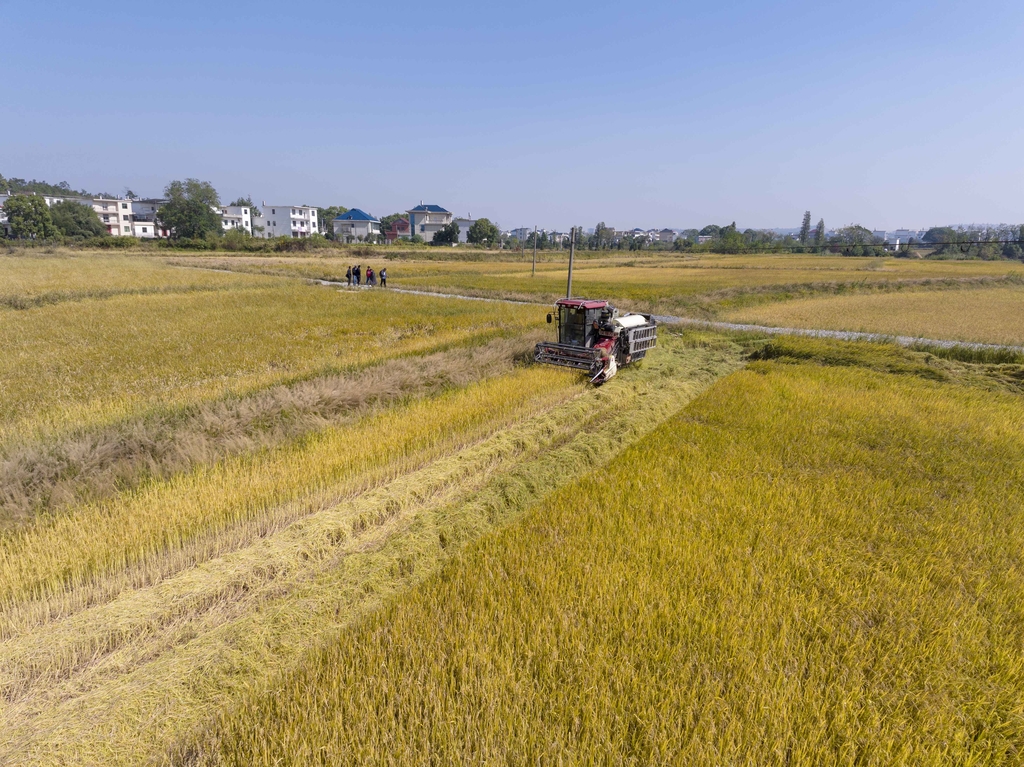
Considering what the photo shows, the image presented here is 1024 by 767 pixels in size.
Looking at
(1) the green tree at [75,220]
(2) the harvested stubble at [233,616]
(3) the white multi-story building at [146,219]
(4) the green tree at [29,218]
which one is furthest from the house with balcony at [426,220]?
(2) the harvested stubble at [233,616]

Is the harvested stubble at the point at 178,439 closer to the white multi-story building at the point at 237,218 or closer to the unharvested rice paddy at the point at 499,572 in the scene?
the unharvested rice paddy at the point at 499,572

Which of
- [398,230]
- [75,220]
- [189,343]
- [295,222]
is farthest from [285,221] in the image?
[189,343]

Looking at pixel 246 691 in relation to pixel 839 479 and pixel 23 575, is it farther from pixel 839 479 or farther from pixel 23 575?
pixel 839 479

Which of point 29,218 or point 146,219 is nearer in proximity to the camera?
point 29,218

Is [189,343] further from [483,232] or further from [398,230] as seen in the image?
[398,230]

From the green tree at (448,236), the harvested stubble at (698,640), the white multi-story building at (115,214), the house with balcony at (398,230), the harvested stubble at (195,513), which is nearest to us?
the harvested stubble at (698,640)
